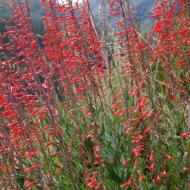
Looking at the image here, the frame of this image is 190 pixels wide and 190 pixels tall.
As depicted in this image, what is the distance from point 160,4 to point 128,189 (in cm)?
164

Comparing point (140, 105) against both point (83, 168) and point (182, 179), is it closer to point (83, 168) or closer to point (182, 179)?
point (182, 179)

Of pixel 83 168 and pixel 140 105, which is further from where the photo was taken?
pixel 83 168

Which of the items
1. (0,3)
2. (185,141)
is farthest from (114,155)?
(0,3)

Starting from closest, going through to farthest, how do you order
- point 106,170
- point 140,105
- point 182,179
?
point 140,105
point 182,179
point 106,170

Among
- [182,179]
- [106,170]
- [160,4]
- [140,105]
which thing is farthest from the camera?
[160,4]

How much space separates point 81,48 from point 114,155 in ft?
3.02

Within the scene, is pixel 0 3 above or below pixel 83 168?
above

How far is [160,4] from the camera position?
161 inches

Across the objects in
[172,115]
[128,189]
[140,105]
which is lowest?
[128,189]

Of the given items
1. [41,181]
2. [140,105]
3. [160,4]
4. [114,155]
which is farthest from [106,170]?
[160,4]

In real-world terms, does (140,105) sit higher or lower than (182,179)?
higher

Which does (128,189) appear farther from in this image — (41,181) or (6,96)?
(6,96)

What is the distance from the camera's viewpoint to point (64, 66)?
4195mm

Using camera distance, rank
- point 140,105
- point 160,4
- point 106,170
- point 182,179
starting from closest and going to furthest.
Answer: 1. point 140,105
2. point 182,179
3. point 106,170
4. point 160,4
